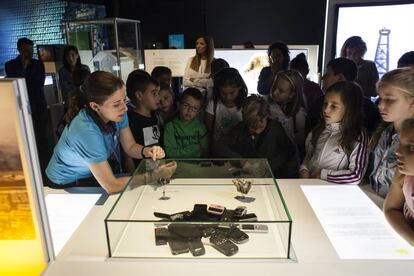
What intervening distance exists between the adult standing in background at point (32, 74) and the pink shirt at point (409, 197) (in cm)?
418

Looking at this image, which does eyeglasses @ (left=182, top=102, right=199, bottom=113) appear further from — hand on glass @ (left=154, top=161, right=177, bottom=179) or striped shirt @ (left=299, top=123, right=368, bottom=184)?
striped shirt @ (left=299, top=123, right=368, bottom=184)

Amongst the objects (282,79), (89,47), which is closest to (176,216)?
(282,79)

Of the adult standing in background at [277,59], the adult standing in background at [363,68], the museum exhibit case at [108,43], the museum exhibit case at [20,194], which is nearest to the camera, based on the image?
the museum exhibit case at [20,194]

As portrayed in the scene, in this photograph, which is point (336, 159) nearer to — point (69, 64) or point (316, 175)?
point (316, 175)

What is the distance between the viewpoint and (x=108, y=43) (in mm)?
4297

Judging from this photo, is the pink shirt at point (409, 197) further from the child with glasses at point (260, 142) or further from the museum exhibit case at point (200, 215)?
the child with glasses at point (260, 142)

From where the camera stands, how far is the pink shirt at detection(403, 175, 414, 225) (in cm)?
115

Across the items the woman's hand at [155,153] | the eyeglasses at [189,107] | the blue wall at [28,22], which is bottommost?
the woman's hand at [155,153]

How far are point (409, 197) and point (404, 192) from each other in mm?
32

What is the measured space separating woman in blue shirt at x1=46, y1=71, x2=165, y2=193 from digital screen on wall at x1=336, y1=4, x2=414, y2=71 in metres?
3.89

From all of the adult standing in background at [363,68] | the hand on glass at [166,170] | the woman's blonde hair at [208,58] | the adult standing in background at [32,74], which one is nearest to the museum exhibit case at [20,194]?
the hand on glass at [166,170]

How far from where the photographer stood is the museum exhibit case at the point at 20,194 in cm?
86

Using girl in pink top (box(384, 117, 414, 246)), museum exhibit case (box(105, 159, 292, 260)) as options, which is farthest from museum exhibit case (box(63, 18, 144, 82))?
girl in pink top (box(384, 117, 414, 246))

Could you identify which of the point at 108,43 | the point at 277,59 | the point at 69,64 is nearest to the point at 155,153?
the point at 277,59
